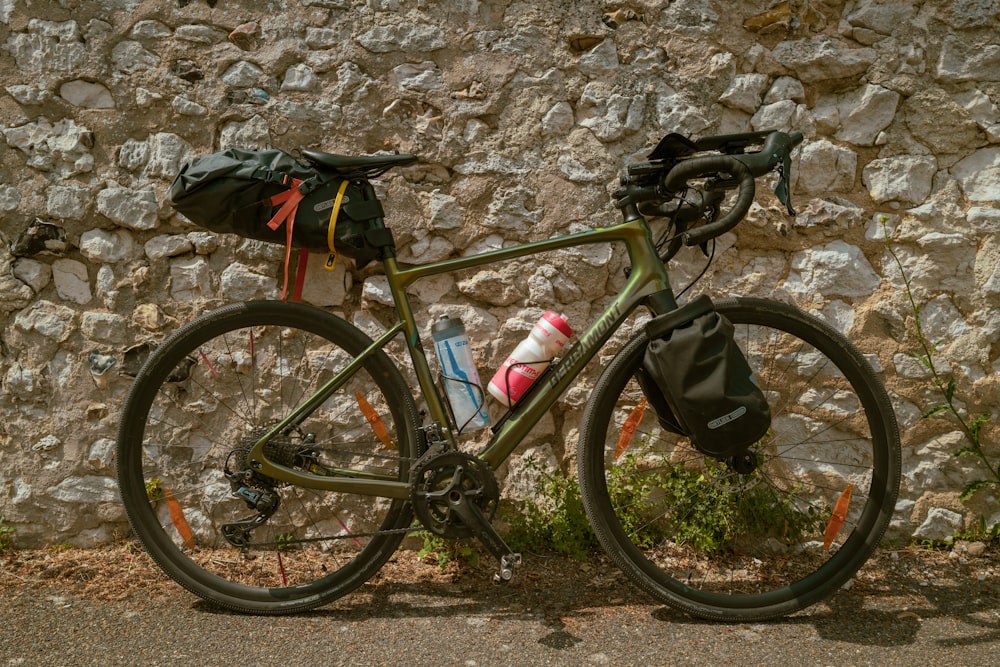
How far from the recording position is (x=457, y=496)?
2.37 metres

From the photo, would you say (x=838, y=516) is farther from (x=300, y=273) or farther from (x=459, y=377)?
(x=300, y=273)

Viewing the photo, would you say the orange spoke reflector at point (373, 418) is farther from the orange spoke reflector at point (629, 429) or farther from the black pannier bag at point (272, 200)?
the orange spoke reflector at point (629, 429)

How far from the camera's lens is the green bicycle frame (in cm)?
242

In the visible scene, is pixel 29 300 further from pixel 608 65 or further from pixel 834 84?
pixel 834 84

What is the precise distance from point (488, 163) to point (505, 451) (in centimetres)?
114

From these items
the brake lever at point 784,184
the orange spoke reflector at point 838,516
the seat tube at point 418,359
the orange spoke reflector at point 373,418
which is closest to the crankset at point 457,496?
the seat tube at point 418,359

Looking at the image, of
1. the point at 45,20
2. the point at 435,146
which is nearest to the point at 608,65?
the point at 435,146

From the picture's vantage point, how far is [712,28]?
111 inches

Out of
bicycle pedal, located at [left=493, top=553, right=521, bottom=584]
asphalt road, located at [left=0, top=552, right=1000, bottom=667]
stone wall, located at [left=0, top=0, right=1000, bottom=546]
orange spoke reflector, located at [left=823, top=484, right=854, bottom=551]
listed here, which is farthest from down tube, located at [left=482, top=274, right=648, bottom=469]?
orange spoke reflector, located at [left=823, top=484, right=854, bottom=551]

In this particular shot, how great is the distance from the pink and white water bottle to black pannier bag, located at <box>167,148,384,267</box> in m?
0.62

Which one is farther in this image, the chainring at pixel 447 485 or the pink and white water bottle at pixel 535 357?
the pink and white water bottle at pixel 535 357

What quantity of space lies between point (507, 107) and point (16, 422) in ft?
7.49

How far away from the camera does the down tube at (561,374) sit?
2424mm

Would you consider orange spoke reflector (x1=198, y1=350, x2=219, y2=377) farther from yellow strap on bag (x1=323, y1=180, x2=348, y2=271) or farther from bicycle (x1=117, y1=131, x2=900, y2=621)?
yellow strap on bag (x1=323, y1=180, x2=348, y2=271)
